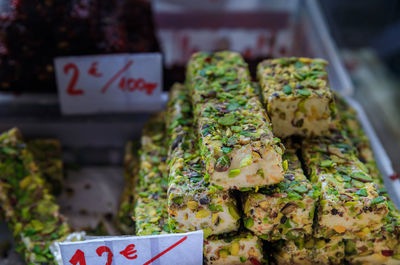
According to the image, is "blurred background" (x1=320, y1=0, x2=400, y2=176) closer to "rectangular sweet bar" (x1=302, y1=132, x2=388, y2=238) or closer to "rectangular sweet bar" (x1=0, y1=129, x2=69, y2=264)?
"rectangular sweet bar" (x1=302, y1=132, x2=388, y2=238)

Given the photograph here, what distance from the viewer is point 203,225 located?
1.24 m

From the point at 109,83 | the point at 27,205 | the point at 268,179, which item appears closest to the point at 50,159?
the point at 27,205

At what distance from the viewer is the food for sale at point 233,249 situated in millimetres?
1271

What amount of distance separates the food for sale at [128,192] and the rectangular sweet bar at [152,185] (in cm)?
14

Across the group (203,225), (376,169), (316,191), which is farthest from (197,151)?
(376,169)

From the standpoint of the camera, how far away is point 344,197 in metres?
1.24

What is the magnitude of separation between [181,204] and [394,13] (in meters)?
2.83

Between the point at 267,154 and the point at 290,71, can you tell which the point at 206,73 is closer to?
the point at 290,71

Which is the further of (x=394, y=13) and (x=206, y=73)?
(x=394, y=13)

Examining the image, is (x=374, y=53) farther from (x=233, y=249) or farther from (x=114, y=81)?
(x=233, y=249)

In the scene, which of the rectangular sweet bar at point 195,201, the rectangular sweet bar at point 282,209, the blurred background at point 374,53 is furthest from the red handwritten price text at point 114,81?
the blurred background at point 374,53

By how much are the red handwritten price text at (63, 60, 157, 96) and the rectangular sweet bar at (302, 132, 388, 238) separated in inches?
30.2

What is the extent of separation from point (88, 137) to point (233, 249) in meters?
0.97

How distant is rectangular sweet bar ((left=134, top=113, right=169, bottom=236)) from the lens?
135cm
